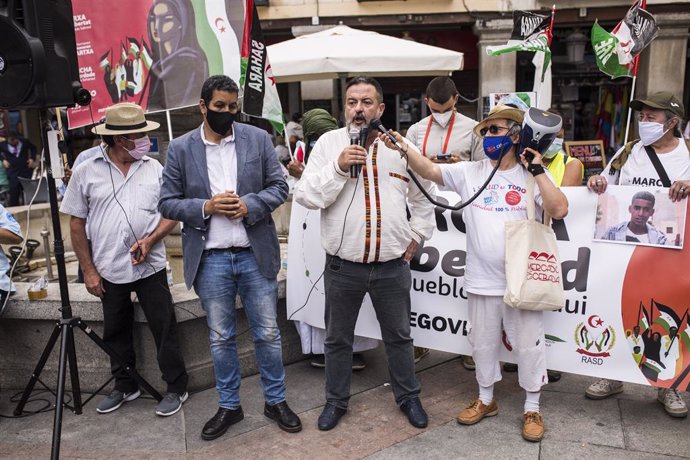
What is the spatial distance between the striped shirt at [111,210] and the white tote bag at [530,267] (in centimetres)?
216

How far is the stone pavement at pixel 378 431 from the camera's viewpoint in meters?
3.44

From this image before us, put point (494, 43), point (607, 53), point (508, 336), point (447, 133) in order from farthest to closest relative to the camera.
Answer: point (494, 43) → point (607, 53) → point (447, 133) → point (508, 336)

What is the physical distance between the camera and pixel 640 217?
146 inches

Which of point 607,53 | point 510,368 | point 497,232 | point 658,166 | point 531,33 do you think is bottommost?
point 510,368

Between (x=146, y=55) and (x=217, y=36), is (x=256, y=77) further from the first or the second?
(x=146, y=55)

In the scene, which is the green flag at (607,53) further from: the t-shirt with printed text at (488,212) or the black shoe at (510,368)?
the black shoe at (510,368)

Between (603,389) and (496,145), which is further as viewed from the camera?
(603,389)

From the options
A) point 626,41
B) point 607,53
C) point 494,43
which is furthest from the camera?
point 494,43

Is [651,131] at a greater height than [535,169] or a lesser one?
greater

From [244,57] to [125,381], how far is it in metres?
2.65

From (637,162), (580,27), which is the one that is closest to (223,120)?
(637,162)

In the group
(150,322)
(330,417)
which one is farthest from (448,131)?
(150,322)

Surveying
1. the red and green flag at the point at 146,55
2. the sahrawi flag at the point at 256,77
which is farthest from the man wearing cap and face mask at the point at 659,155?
the red and green flag at the point at 146,55

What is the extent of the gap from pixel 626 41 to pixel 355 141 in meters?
3.21
